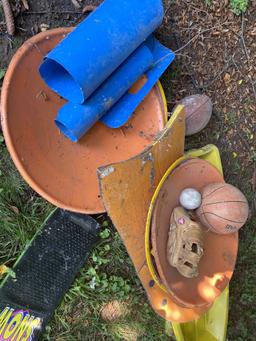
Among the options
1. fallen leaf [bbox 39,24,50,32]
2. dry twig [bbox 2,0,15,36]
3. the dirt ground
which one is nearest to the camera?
dry twig [bbox 2,0,15,36]

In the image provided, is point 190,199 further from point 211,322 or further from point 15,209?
point 15,209

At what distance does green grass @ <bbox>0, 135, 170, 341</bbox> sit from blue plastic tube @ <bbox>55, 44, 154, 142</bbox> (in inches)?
20.6

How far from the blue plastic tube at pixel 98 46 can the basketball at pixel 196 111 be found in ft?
1.46

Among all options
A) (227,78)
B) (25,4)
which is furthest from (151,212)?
(25,4)

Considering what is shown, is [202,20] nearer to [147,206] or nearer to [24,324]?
[147,206]

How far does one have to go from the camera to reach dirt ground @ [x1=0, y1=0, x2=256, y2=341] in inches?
91.0

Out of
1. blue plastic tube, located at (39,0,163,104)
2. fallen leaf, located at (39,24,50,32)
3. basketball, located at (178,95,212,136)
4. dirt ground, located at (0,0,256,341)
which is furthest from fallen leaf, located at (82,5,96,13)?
basketball, located at (178,95,212,136)

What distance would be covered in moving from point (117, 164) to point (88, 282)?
0.99 meters

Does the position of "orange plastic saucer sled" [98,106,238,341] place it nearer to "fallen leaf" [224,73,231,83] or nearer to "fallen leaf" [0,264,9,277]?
"fallen leaf" [224,73,231,83]

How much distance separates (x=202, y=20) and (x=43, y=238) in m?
1.56

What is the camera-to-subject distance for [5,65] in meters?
2.21

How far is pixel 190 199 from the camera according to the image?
191 centimetres

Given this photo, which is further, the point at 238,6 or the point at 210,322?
the point at 238,6

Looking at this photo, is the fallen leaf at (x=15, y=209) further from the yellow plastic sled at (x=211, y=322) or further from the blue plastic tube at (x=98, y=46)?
the yellow plastic sled at (x=211, y=322)
